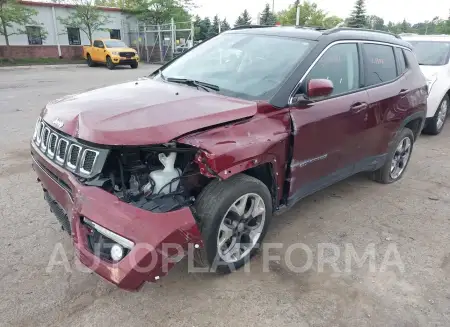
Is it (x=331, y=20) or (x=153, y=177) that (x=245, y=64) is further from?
(x=331, y=20)

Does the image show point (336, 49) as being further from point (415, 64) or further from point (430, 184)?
point (430, 184)

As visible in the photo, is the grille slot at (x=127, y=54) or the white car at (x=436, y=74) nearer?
the white car at (x=436, y=74)

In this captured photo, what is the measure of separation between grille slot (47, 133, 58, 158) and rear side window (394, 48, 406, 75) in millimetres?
3913

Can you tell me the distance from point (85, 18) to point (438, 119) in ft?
86.9

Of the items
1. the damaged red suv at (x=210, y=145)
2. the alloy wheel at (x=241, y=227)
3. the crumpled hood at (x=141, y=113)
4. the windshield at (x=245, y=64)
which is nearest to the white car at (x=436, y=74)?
the damaged red suv at (x=210, y=145)

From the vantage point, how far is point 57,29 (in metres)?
27.5

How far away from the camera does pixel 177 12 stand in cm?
3183

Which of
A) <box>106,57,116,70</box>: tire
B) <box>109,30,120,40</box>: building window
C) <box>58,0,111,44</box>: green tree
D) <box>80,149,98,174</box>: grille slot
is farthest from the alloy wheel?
<box>109,30,120,40</box>: building window

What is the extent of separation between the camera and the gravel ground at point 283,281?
251 cm

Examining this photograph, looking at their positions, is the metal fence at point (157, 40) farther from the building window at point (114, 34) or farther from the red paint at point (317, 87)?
the red paint at point (317, 87)

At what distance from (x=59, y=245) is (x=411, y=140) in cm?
452

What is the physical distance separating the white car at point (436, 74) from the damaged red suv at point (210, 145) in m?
3.63

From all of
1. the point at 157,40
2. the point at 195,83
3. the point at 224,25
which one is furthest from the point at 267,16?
the point at 195,83

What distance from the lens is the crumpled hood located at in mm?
2326
